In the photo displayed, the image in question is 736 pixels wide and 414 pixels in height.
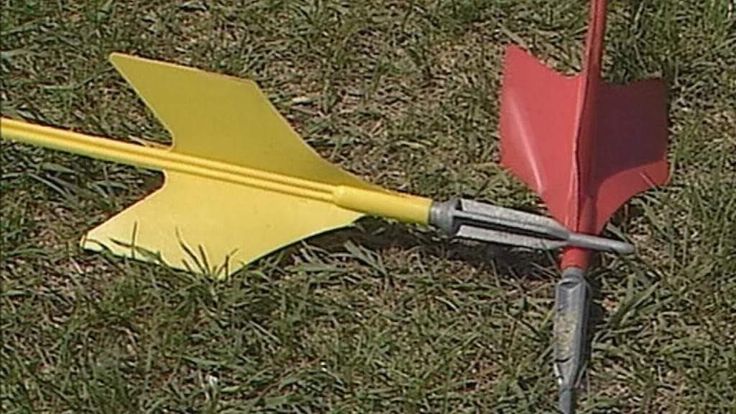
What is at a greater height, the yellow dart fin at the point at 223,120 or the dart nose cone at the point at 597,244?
the yellow dart fin at the point at 223,120

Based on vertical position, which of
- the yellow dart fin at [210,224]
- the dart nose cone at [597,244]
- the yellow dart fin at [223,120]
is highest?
the yellow dart fin at [223,120]

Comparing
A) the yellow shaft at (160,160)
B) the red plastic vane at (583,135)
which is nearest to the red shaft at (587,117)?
the red plastic vane at (583,135)

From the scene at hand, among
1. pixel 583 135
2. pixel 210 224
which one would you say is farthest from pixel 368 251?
pixel 583 135

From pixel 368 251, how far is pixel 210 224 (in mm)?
203

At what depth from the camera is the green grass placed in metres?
1.93

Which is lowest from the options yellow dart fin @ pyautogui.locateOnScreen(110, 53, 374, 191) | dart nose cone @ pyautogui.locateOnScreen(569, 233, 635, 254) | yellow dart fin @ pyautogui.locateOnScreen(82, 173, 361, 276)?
yellow dart fin @ pyautogui.locateOnScreen(82, 173, 361, 276)

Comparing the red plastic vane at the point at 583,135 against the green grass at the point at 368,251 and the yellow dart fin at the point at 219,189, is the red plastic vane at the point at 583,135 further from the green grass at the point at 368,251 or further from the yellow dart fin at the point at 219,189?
the yellow dart fin at the point at 219,189

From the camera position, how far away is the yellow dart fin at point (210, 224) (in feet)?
6.47

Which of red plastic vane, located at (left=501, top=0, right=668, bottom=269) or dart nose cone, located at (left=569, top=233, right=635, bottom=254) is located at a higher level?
red plastic vane, located at (left=501, top=0, right=668, bottom=269)

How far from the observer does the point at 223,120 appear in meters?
1.98

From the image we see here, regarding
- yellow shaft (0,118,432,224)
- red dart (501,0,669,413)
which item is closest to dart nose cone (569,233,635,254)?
red dart (501,0,669,413)

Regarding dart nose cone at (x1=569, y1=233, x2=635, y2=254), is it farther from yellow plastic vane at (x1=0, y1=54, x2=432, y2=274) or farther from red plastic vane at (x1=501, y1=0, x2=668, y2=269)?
yellow plastic vane at (x1=0, y1=54, x2=432, y2=274)

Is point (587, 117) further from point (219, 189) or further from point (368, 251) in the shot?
point (219, 189)

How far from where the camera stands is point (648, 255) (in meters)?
2.03
